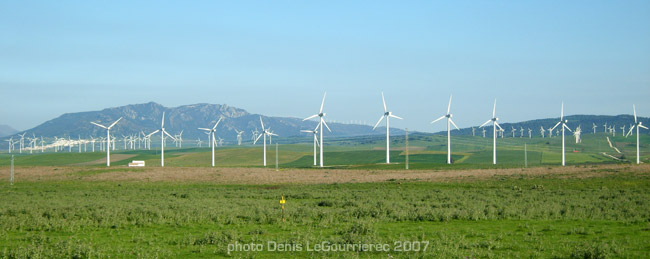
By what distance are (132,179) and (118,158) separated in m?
113

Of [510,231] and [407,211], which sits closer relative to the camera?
[510,231]

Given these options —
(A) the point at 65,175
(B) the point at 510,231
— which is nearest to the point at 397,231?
(B) the point at 510,231

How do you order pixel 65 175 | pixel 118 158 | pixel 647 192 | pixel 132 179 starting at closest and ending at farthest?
pixel 647 192, pixel 132 179, pixel 65 175, pixel 118 158

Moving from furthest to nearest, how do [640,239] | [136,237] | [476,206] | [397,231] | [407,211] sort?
1. [476,206]
2. [407,211]
3. [397,231]
4. [136,237]
5. [640,239]

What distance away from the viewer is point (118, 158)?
187875 mm

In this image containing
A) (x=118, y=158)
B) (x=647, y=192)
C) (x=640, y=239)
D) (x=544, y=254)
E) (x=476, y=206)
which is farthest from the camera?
(x=118, y=158)

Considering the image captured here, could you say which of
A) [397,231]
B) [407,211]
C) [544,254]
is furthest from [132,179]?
[544,254]

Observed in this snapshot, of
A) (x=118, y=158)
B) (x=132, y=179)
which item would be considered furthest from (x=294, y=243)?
(x=118, y=158)

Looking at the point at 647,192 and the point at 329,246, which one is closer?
the point at 329,246

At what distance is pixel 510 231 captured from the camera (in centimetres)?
2534

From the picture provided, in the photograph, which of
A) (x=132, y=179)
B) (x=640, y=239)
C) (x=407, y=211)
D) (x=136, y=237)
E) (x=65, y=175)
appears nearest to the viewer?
(x=640, y=239)

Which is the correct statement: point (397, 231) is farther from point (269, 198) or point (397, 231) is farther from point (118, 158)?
point (118, 158)

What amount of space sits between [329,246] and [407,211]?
12.4 meters

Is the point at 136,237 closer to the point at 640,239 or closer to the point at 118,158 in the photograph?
the point at 640,239
